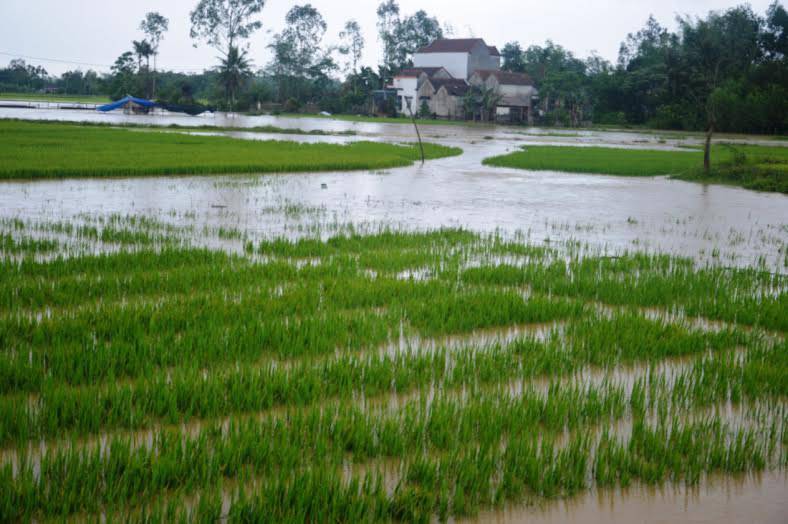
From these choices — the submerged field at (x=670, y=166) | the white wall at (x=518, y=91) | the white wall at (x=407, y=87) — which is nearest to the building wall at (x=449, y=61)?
the white wall at (x=407, y=87)

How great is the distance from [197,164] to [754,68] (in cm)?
4529

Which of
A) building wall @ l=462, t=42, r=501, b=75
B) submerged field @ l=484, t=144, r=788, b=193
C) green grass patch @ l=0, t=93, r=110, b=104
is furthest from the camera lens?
green grass patch @ l=0, t=93, r=110, b=104

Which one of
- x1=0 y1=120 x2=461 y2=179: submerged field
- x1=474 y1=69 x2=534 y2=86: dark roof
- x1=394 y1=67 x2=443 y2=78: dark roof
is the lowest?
x1=0 y1=120 x2=461 y2=179: submerged field

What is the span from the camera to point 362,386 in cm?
386

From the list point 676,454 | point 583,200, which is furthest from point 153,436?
point 583,200

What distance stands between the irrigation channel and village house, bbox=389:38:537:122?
52280 millimetres

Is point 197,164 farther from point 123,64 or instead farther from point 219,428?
point 123,64

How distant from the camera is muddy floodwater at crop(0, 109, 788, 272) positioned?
9344 mm

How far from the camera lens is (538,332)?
519cm

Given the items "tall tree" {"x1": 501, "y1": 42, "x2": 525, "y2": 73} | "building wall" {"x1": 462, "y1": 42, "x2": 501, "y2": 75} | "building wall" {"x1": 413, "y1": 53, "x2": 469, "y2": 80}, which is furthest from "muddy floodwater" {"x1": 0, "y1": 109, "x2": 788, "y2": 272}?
"tall tree" {"x1": 501, "y1": 42, "x2": 525, "y2": 73}

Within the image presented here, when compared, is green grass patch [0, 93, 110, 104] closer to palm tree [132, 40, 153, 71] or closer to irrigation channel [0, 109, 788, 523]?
palm tree [132, 40, 153, 71]

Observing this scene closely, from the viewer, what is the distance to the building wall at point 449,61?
6844 centimetres

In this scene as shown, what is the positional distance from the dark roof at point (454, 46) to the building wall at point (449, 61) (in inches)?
15.0

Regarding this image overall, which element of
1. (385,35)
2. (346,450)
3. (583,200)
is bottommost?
(346,450)
